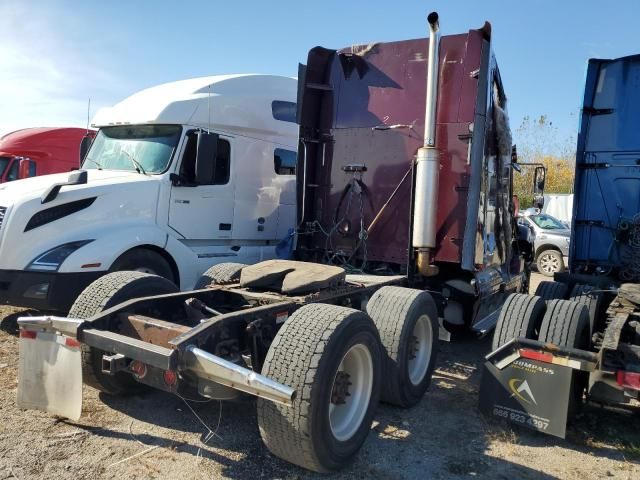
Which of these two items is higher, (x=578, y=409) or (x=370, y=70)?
(x=370, y=70)

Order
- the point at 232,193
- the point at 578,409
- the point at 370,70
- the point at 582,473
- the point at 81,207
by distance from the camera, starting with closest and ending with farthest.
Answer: the point at 582,473
the point at 578,409
the point at 81,207
the point at 370,70
the point at 232,193

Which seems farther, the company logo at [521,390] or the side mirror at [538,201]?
the side mirror at [538,201]

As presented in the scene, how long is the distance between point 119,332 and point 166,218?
2911mm

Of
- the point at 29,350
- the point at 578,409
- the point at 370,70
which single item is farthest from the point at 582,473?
the point at 370,70

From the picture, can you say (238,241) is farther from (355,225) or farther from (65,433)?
(65,433)

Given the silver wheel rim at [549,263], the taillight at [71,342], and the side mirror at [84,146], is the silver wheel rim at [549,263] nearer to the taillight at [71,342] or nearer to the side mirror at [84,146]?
the side mirror at [84,146]

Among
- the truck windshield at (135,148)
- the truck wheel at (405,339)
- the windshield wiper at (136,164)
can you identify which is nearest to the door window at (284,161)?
the truck windshield at (135,148)

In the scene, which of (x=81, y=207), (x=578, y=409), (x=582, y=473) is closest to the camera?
(x=582, y=473)

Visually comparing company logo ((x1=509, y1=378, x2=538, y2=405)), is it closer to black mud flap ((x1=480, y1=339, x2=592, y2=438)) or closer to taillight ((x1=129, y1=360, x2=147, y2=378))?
black mud flap ((x1=480, y1=339, x2=592, y2=438))

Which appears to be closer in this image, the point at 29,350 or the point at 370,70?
the point at 29,350

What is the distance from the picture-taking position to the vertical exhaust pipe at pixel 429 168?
17.9 ft

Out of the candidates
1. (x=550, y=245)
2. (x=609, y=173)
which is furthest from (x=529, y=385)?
(x=550, y=245)

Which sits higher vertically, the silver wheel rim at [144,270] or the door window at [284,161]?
the door window at [284,161]

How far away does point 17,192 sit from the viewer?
571 cm
